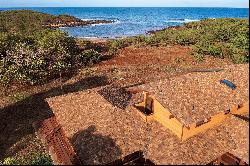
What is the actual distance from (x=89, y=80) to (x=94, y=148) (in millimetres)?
25166

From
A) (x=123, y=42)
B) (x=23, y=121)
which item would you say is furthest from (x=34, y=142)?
(x=123, y=42)

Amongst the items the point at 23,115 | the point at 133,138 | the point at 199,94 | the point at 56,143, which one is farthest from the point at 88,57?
the point at 133,138

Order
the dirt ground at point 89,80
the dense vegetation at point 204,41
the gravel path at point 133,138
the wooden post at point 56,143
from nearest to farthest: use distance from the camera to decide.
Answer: the gravel path at point 133,138 < the wooden post at point 56,143 < the dirt ground at point 89,80 < the dense vegetation at point 204,41

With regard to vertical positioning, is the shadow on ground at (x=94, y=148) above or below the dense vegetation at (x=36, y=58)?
below

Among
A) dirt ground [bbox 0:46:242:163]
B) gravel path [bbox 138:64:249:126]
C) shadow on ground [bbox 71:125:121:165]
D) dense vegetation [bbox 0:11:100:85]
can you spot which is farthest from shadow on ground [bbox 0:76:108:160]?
gravel path [bbox 138:64:249:126]

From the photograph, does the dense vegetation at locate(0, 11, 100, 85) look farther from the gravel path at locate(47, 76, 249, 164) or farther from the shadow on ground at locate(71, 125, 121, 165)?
the shadow on ground at locate(71, 125, 121, 165)

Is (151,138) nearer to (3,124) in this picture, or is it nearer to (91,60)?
(3,124)

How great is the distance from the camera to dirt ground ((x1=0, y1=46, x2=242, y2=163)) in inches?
1233

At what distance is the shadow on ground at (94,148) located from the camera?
68.1 ft

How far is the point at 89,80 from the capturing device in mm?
46219

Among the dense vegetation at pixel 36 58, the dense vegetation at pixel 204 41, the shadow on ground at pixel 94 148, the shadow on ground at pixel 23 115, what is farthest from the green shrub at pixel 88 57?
the shadow on ground at pixel 94 148

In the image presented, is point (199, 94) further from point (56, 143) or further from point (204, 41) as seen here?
point (204, 41)

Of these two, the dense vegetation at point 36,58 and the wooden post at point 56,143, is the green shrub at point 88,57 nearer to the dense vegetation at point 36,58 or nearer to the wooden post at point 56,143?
the dense vegetation at point 36,58

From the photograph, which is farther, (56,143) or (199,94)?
(56,143)
